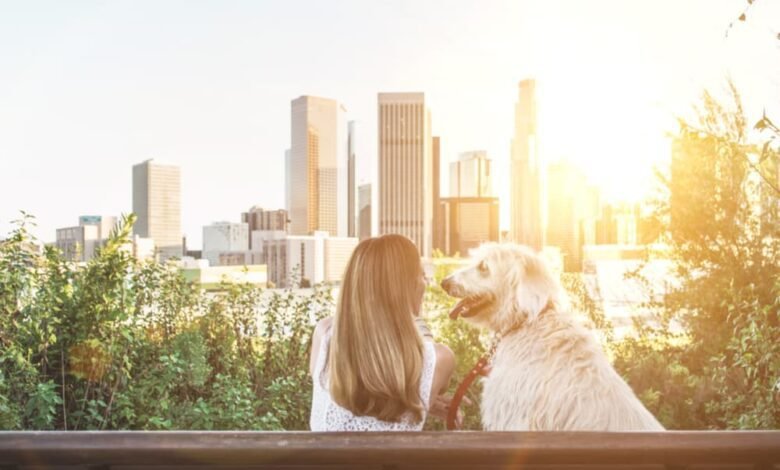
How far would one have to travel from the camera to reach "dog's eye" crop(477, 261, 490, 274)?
9.64ft

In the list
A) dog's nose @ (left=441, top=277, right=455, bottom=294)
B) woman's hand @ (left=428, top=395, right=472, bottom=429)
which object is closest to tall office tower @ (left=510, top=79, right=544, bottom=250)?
dog's nose @ (left=441, top=277, right=455, bottom=294)

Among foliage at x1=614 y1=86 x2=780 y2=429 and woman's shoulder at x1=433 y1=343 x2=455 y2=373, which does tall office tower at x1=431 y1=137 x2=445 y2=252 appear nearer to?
foliage at x1=614 y1=86 x2=780 y2=429

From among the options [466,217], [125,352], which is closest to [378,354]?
[125,352]

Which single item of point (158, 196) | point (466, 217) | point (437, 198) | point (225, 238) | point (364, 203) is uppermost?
point (437, 198)

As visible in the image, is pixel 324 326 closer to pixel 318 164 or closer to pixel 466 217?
pixel 466 217

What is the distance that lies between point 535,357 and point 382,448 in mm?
1382

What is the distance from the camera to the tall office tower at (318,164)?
403 ft

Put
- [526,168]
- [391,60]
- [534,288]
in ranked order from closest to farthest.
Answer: [534,288], [391,60], [526,168]

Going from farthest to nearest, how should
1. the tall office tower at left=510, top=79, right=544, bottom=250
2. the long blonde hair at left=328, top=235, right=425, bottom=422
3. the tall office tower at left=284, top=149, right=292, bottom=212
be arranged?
the tall office tower at left=284, top=149, right=292, bottom=212 < the tall office tower at left=510, top=79, right=544, bottom=250 < the long blonde hair at left=328, top=235, right=425, bottom=422

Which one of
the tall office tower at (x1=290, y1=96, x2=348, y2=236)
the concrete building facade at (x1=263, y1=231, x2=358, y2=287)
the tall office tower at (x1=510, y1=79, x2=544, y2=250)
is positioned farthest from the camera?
the tall office tower at (x1=290, y1=96, x2=348, y2=236)

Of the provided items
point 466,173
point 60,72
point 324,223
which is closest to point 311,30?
point 60,72

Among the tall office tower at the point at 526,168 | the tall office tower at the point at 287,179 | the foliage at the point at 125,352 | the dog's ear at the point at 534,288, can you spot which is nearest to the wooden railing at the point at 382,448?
the dog's ear at the point at 534,288

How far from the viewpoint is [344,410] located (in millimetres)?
1967

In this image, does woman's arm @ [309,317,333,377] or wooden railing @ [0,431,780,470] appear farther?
woman's arm @ [309,317,333,377]
